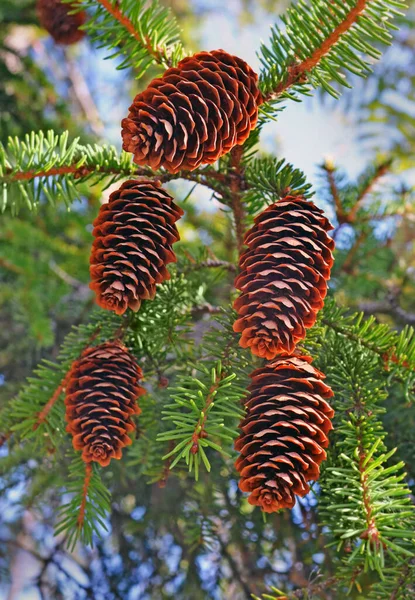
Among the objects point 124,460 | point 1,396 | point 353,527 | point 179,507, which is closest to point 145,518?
point 179,507

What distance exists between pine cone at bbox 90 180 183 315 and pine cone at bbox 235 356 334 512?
6.7 inches

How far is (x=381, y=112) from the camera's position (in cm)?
221

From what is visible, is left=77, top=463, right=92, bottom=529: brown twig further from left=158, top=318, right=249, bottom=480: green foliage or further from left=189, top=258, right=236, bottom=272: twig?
left=189, top=258, right=236, bottom=272: twig

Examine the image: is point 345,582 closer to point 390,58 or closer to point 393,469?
point 393,469

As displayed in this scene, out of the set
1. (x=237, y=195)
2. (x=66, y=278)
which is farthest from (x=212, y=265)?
(x=66, y=278)

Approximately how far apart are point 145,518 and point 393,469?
0.74 m

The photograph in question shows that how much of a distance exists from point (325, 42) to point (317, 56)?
0.02 m

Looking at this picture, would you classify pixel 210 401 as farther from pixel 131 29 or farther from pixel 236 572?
pixel 236 572

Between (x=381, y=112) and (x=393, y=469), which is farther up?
(x=381, y=112)

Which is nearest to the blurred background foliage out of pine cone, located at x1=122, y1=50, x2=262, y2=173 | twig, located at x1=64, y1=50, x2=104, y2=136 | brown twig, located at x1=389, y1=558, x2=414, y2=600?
brown twig, located at x1=389, y1=558, x2=414, y2=600

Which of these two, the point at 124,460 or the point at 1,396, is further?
the point at 1,396

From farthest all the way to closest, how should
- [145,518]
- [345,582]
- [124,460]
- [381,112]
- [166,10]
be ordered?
1. [381,112]
2. [145,518]
3. [124,460]
4. [166,10]
5. [345,582]

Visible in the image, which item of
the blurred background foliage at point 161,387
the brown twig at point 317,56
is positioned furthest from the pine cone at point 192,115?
the blurred background foliage at point 161,387

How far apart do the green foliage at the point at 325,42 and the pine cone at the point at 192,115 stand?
0.07m
